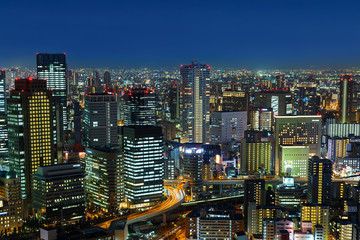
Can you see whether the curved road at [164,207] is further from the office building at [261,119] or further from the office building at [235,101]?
the office building at [235,101]

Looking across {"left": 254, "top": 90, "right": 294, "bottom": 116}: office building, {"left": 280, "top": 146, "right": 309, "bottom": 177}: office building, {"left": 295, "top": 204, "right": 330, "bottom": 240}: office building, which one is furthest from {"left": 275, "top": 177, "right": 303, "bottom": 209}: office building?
{"left": 254, "top": 90, "right": 294, "bottom": 116}: office building

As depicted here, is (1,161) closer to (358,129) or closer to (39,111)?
(39,111)

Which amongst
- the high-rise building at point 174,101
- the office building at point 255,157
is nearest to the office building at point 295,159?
the office building at point 255,157

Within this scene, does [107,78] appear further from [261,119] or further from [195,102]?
[261,119]

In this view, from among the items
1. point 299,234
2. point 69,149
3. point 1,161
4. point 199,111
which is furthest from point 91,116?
point 299,234

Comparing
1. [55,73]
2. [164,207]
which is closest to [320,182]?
[164,207]

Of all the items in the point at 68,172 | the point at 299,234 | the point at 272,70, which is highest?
the point at 272,70

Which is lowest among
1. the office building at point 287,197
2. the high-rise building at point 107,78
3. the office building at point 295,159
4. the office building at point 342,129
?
the office building at point 287,197
